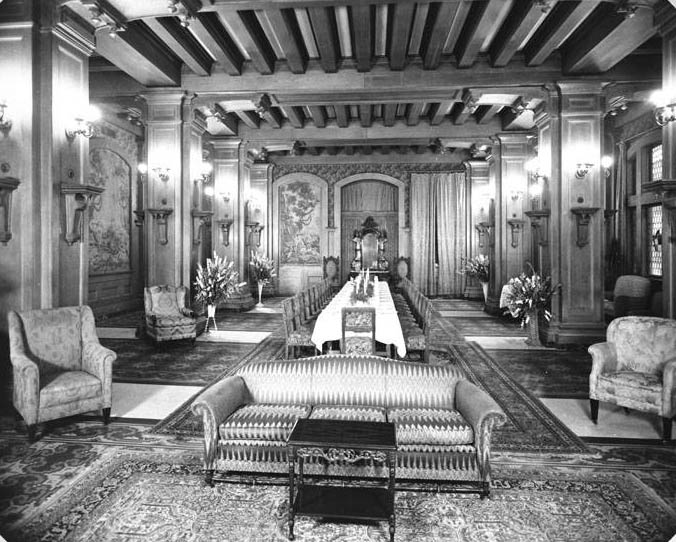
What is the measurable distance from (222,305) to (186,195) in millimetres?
4041

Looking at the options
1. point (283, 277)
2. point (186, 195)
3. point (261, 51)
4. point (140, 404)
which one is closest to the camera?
point (140, 404)

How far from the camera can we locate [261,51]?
22.4 ft

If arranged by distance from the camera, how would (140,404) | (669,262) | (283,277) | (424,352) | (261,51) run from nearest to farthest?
(140,404)
(669,262)
(424,352)
(261,51)
(283,277)

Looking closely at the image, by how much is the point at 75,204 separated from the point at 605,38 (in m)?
6.68

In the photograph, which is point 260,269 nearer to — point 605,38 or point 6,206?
point 6,206

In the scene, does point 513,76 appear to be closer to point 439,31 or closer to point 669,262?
point 439,31

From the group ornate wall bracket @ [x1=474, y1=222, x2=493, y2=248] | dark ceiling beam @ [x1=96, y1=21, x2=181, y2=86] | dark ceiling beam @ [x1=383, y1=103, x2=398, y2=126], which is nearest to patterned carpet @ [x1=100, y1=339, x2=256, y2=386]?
dark ceiling beam @ [x1=96, y1=21, x2=181, y2=86]

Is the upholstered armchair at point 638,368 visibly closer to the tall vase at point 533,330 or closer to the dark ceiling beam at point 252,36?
the tall vase at point 533,330

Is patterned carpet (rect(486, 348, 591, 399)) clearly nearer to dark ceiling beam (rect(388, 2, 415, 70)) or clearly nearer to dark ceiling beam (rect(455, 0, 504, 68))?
dark ceiling beam (rect(455, 0, 504, 68))

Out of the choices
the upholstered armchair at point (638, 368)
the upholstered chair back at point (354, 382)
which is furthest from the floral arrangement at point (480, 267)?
the upholstered chair back at point (354, 382)

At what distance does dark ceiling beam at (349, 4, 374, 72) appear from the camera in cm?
564

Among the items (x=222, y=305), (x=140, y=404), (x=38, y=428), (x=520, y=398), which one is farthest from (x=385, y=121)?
(x=38, y=428)

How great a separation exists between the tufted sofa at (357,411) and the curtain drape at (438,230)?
432 inches

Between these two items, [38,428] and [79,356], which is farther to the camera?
[79,356]
